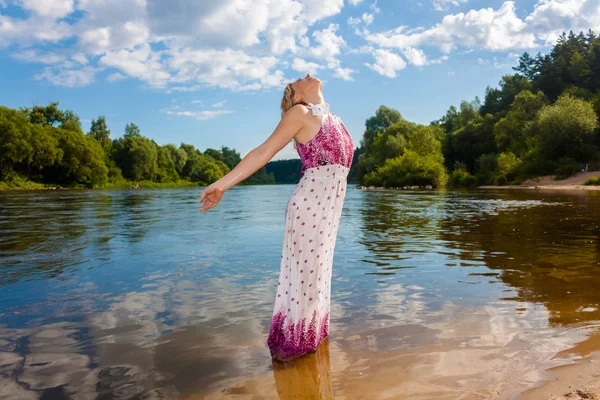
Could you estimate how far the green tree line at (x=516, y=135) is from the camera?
5247 cm

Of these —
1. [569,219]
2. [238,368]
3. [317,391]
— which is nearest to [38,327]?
[238,368]

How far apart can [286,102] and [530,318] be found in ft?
10.2

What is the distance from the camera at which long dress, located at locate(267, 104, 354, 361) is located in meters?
3.50

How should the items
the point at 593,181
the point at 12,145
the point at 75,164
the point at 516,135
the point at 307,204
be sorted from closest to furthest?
1. the point at 307,204
2. the point at 593,181
3. the point at 12,145
4. the point at 516,135
5. the point at 75,164

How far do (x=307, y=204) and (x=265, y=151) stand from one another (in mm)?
503

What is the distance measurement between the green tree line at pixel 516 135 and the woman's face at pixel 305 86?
5361 cm

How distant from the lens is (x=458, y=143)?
89000 millimetres

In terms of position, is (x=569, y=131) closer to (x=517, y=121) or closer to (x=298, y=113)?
(x=517, y=121)

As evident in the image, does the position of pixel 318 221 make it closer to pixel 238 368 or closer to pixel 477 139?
pixel 238 368

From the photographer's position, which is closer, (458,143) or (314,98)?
(314,98)

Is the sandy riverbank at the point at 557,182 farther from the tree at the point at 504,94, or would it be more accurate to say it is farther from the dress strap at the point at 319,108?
the dress strap at the point at 319,108

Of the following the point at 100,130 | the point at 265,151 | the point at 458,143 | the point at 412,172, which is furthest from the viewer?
the point at 100,130

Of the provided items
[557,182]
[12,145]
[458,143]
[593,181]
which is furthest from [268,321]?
[458,143]

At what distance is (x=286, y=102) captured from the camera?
3557 mm
